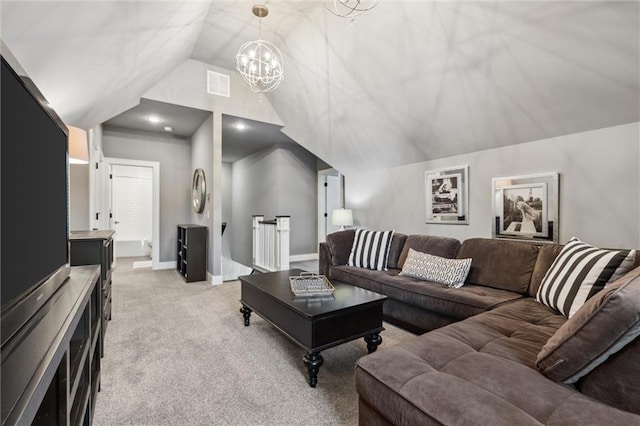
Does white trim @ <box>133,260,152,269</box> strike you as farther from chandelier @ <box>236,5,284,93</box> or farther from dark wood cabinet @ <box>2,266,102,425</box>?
dark wood cabinet @ <box>2,266,102,425</box>

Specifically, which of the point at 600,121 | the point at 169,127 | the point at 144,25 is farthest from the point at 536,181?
the point at 169,127

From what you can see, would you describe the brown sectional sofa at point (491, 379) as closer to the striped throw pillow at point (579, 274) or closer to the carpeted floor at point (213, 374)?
the striped throw pillow at point (579, 274)

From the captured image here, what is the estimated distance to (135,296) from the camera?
3.75 m

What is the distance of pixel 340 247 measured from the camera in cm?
366

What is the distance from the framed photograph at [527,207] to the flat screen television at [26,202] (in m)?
3.97

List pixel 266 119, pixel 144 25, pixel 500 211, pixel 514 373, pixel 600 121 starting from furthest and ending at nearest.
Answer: pixel 266 119 → pixel 500 211 → pixel 600 121 → pixel 144 25 → pixel 514 373

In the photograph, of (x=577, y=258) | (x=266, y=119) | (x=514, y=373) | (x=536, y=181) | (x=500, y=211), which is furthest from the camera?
(x=266, y=119)

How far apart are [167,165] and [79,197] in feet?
7.37

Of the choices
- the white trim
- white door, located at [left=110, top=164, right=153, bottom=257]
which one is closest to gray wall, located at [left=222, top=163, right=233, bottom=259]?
white door, located at [left=110, top=164, right=153, bottom=257]

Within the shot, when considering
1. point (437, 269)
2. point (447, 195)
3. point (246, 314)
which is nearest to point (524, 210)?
point (447, 195)

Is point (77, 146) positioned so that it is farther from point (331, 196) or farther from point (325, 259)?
point (331, 196)

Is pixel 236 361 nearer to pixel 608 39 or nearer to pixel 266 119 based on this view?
pixel 608 39

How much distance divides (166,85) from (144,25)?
1.87 m

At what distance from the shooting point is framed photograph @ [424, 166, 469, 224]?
12.8ft
